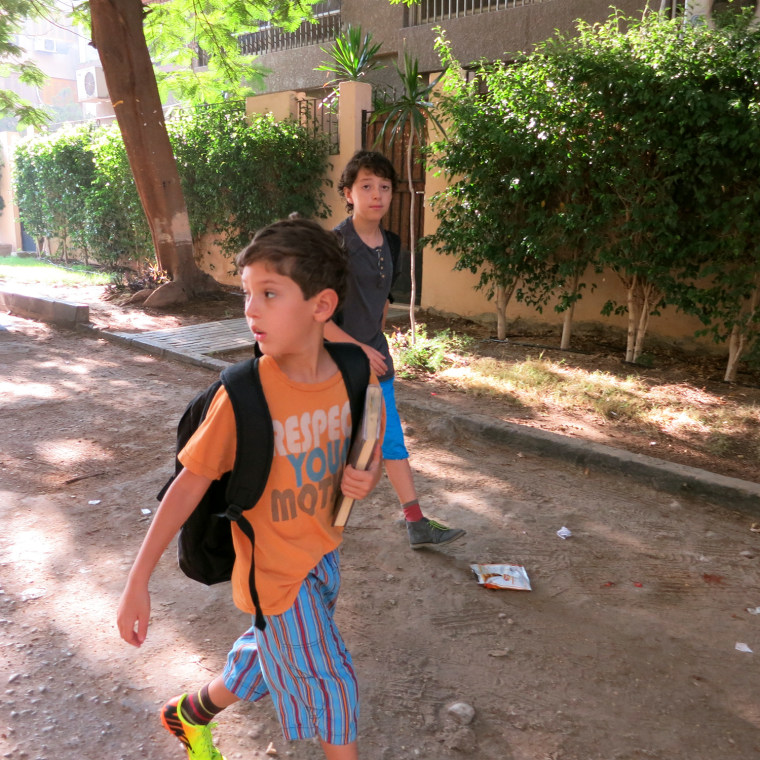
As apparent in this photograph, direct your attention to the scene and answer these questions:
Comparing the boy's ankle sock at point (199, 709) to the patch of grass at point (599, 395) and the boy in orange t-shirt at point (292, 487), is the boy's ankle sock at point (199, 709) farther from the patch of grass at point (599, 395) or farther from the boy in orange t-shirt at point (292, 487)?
the patch of grass at point (599, 395)

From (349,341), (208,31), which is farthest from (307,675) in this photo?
(208,31)

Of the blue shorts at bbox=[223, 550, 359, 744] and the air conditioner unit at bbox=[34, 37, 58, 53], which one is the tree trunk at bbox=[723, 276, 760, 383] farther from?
the air conditioner unit at bbox=[34, 37, 58, 53]

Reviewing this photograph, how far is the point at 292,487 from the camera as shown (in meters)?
1.84

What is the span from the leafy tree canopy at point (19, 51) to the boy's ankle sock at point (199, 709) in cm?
1292

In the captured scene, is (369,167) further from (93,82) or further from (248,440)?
(93,82)

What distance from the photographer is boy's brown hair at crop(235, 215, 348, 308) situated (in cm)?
176

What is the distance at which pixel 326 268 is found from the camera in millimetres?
1811

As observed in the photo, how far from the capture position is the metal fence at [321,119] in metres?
11.2

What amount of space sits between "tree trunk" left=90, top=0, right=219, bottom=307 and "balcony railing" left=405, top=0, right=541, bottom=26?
520cm

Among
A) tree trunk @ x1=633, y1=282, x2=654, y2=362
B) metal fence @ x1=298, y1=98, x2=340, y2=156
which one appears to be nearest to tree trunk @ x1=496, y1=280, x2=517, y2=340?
tree trunk @ x1=633, y1=282, x2=654, y2=362

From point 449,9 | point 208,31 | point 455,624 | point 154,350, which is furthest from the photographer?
point 449,9

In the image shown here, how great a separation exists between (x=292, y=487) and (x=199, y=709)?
2.40 ft

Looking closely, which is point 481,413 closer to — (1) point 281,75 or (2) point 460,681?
(2) point 460,681

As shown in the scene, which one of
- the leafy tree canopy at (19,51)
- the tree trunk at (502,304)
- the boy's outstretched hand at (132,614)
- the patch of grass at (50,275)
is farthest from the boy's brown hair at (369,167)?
the leafy tree canopy at (19,51)
